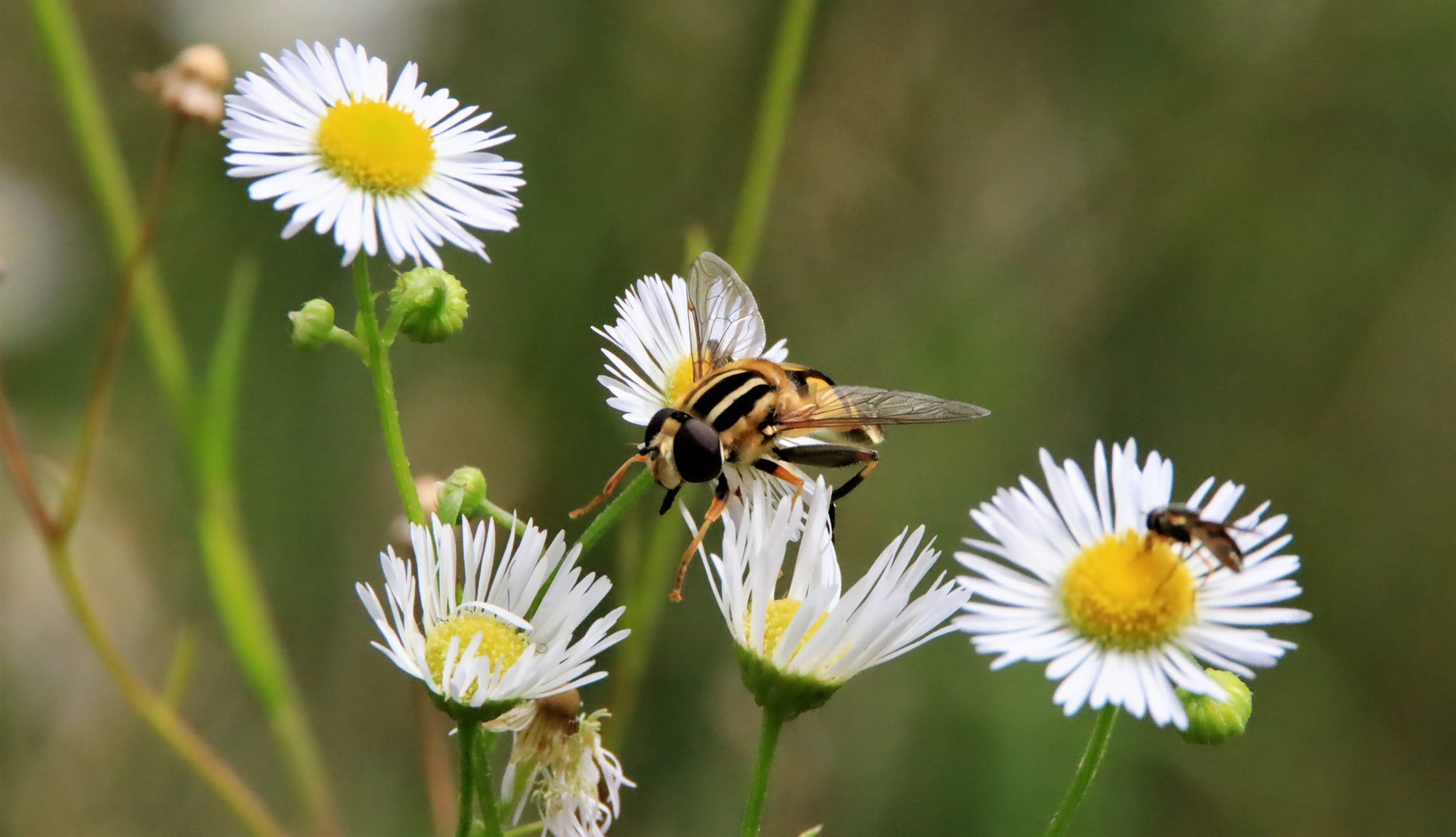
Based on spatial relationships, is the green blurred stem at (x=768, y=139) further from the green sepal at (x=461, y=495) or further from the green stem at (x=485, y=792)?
the green stem at (x=485, y=792)

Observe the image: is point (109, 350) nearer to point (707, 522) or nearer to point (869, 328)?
Answer: point (707, 522)

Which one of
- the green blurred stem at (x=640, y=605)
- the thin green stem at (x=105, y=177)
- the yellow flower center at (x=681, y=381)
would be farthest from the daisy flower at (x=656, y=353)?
the thin green stem at (x=105, y=177)

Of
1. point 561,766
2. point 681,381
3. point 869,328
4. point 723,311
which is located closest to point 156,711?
point 561,766

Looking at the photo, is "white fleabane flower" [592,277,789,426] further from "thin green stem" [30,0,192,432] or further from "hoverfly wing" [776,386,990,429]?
"thin green stem" [30,0,192,432]

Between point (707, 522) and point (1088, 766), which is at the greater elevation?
point (707, 522)

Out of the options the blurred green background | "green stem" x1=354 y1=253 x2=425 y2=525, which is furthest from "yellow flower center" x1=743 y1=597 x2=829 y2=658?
the blurred green background
